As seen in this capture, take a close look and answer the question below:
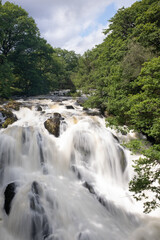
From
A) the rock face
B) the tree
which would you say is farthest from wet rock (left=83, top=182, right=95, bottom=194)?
the rock face

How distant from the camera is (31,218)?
18.3 feet

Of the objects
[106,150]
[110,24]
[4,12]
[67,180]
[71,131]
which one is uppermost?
[4,12]

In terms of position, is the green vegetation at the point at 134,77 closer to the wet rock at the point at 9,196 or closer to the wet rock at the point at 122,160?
the wet rock at the point at 122,160

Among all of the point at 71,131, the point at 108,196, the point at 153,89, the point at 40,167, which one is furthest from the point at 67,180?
Answer: the point at 153,89

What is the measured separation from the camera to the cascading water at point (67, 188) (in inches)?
222

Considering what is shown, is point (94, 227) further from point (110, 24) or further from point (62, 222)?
point (110, 24)

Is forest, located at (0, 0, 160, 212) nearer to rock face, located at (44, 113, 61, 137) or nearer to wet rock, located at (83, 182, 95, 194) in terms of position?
wet rock, located at (83, 182, 95, 194)

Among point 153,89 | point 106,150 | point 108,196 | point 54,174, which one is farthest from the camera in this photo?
point 106,150

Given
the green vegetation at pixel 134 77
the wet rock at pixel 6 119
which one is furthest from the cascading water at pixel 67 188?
the wet rock at pixel 6 119

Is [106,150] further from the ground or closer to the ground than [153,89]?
closer to the ground

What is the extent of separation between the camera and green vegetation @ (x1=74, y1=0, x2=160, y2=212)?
7023 mm

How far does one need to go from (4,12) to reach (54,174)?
23.1 metres

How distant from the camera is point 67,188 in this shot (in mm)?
7477

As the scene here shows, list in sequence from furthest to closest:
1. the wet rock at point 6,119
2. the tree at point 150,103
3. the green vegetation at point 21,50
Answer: the green vegetation at point 21,50, the wet rock at point 6,119, the tree at point 150,103
